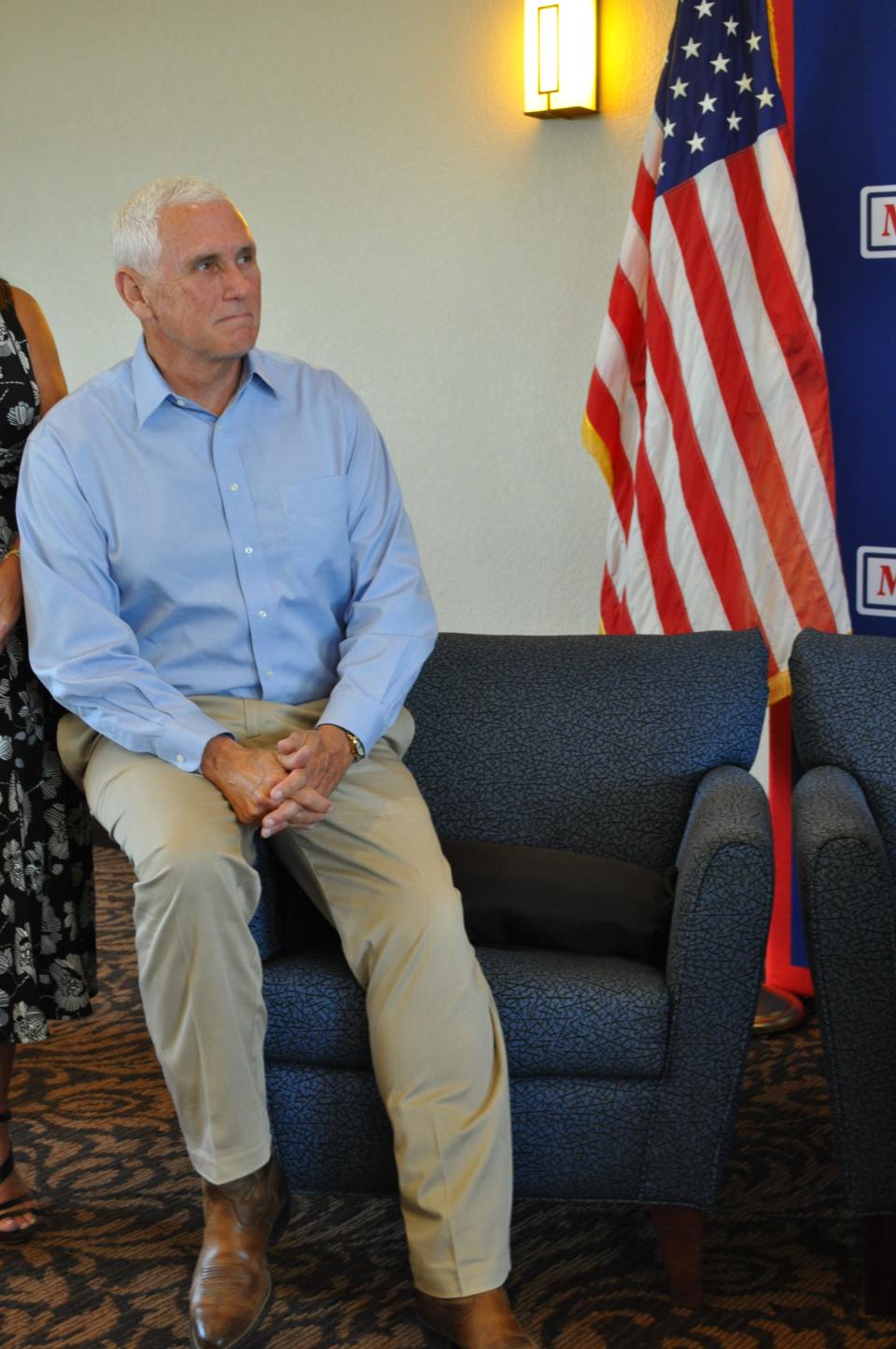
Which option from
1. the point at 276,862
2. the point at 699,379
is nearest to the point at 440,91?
the point at 699,379

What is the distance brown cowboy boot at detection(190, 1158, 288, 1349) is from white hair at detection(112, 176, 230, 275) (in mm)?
1410

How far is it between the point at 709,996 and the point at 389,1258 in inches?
26.5

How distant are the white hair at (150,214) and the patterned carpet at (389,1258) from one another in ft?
5.02

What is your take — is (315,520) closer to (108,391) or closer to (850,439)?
(108,391)

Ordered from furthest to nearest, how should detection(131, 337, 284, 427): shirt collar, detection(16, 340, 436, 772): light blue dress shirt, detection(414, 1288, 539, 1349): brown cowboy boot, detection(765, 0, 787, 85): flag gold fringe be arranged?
detection(765, 0, 787, 85): flag gold fringe, detection(131, 337, 284, 427): shirt collar, detection(16, 340, 436, 772): light blue dress shirt, detection(414, 1288, 539, 1349): brown cowboy boot

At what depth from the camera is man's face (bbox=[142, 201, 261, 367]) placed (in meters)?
2.32

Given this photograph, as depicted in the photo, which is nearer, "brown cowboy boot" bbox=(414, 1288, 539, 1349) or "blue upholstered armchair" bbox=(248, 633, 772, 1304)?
"brown cowboy boot" bbox=(414, 1288, 539, 1349)

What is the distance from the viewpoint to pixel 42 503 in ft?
7.49

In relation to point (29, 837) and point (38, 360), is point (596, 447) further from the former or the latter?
point (29, 837)

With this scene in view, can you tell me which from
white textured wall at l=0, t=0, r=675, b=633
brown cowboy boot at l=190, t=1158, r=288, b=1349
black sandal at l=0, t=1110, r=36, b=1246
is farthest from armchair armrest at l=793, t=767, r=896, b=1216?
white textured wall at l=0, t=0, r=675, b=633

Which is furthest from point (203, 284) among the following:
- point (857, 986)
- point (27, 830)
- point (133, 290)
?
point (857, 986)

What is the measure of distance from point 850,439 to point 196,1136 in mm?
1925

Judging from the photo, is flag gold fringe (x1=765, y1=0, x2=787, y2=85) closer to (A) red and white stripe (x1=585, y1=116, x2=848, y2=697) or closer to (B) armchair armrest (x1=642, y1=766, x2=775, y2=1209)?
(A) red and white stripe (x1=585, y1=116, x2=848, y2=697)

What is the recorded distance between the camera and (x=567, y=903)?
2.20 meters
